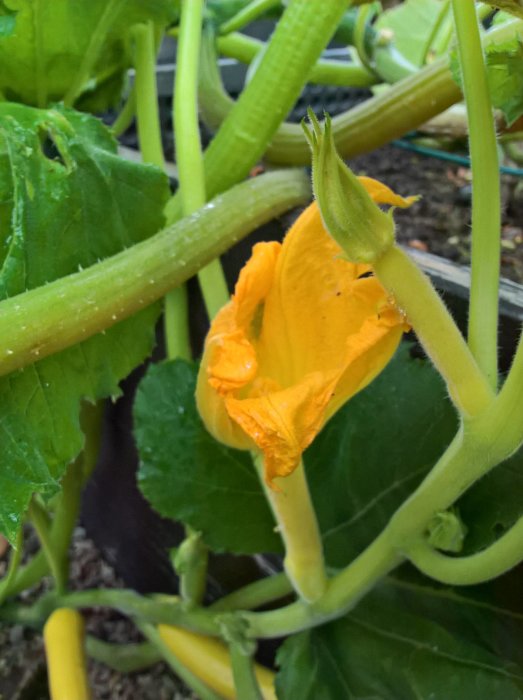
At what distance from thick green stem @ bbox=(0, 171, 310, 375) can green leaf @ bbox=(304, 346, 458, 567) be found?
0.54 feet

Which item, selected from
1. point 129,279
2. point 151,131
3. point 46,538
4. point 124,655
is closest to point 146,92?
point 151,131

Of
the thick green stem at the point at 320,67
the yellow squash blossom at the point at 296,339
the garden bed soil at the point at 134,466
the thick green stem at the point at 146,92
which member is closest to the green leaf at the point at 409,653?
the yellow squash blossom at the point at 296,339

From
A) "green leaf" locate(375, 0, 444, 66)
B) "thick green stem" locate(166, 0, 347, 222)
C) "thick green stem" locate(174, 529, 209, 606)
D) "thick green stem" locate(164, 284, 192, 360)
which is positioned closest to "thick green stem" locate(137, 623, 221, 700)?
"thick green stem" locate(174, 529, 209, 606)

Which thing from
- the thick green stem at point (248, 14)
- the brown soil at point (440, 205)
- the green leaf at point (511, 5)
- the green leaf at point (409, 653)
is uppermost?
the thick green stem at point (248, 14)

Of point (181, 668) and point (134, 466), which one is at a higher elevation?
point (134, 466)

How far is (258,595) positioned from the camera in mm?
694

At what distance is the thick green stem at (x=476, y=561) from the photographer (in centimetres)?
43

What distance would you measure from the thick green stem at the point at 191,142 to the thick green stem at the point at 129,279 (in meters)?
0.03

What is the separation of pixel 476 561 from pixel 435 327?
0.58ft

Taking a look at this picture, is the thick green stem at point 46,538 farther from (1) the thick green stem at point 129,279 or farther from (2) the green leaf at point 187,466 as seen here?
(1) the thick green stem at point 129,279

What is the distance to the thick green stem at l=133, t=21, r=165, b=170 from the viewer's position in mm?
685

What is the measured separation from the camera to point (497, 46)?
0.50 metres

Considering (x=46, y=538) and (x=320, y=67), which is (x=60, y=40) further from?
(x=46, y=538)

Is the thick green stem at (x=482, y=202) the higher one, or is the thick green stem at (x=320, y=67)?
the thick green stem at (x=320, y=67)
